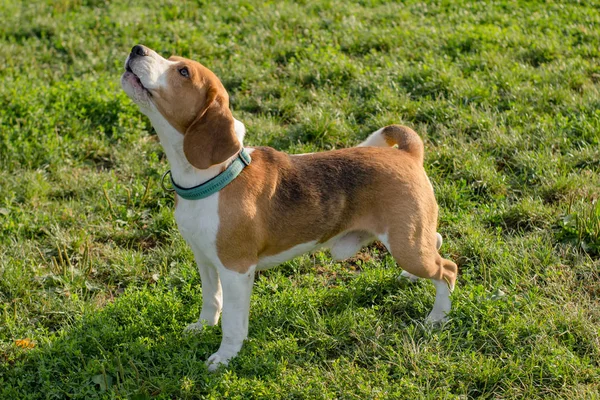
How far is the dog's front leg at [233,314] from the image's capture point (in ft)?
14.5

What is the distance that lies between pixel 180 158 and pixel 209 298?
108 cm

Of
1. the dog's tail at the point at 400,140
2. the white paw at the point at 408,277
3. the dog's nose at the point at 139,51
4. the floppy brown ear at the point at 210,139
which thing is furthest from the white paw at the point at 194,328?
the dog's nose at the point at 139,51

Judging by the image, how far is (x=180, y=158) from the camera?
4.31m

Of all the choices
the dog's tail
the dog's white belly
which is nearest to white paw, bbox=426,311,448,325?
the dog's white belly

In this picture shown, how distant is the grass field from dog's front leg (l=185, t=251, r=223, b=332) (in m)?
0.10

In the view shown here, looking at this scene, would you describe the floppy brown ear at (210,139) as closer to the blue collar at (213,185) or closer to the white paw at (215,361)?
the blue collar at (213,185)

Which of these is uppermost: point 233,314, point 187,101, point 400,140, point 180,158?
point 187,101

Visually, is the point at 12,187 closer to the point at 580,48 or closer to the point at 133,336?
the point at 133,336

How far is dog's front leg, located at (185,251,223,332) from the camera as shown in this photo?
4777 mm

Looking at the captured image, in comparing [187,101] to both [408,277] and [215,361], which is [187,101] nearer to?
[215,361]

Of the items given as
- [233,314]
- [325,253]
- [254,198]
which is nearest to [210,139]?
[254,198]

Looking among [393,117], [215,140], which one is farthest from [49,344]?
[393,117]

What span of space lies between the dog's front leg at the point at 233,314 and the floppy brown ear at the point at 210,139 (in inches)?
28.5

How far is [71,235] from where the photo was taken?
5910mm
